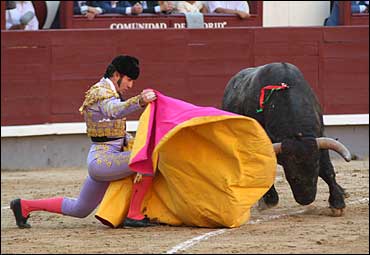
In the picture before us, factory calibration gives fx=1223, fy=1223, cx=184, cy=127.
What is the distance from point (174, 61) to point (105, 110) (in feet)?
15.6

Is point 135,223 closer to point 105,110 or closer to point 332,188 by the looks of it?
point 105,110

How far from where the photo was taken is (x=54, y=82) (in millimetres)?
10820

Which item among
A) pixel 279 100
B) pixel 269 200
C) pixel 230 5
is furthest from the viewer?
pixel 230 5

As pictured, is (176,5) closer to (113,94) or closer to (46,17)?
(46,17)

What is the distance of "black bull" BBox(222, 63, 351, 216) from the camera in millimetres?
6770

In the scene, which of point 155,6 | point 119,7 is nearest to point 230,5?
point 155,6

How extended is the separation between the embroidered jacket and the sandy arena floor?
542mm

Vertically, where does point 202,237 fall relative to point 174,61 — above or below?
above

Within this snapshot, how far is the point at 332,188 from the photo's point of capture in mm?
7188

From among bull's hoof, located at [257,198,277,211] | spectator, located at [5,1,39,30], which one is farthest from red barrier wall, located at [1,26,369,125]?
bull's hoof, located at [257,198,277,211]

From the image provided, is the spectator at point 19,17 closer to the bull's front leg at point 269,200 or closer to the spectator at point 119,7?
the spectator at point 119,7

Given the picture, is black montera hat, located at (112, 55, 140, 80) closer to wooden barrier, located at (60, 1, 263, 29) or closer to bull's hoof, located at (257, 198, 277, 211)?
bull's hoof, located at (257, 198, 277, 211)

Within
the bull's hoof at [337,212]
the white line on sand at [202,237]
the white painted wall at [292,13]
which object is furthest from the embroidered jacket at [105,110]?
the white painted wall at [292,13]

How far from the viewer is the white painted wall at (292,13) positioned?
1221cm
